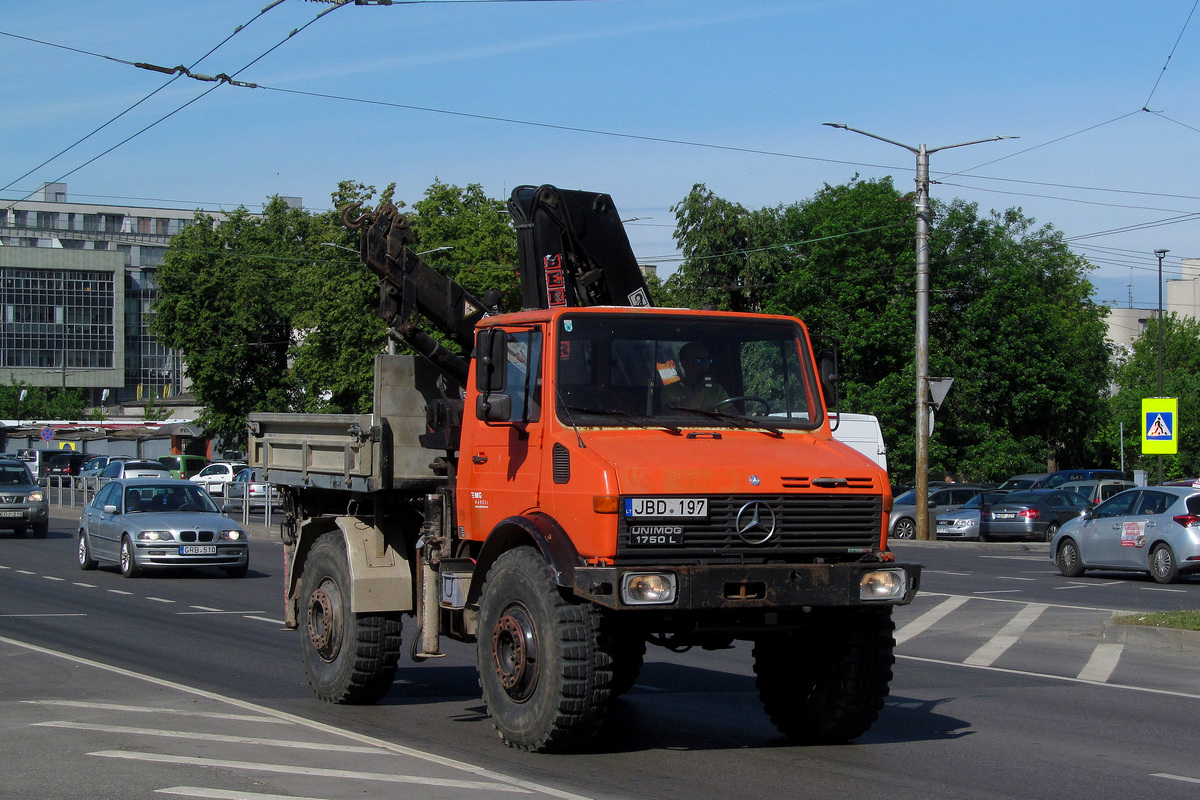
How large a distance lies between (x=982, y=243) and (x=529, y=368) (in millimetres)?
43826

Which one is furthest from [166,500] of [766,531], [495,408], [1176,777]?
[1176,777]

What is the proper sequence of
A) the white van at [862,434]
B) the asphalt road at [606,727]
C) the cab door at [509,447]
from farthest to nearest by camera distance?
1. the white van at [862,434]
2. the cab door at [509,447]
3. the asphalt road at [606,727]

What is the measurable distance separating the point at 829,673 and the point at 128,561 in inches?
633

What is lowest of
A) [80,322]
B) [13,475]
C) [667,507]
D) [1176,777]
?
[1176,777]

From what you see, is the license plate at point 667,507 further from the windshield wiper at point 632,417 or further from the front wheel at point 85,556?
the front wheel at point 85,556

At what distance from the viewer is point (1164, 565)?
70.5ft

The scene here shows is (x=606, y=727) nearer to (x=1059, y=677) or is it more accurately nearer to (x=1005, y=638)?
(x=1059, y=677)

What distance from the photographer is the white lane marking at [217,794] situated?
6367mm

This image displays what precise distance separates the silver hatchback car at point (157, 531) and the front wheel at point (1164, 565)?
1452cm

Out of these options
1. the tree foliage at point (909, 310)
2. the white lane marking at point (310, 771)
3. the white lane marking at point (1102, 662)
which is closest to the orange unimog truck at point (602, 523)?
the white lane marking at point (310, 771)

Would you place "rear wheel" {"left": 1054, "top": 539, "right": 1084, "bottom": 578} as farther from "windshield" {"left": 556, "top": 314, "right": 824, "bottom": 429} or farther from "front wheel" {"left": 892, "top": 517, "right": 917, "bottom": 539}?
"windshield" {"left": 556, "top": 314, "right": 824, "bottom": 429}

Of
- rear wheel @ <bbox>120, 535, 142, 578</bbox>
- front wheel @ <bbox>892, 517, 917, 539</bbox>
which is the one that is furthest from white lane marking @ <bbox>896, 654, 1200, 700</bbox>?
front wheel @ <bbox>892, 517, 917, 539</bbox>

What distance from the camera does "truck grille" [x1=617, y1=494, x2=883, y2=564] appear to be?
742 centimetres

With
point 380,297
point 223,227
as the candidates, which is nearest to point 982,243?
point 223,227
